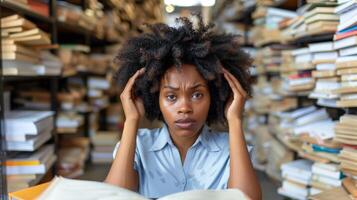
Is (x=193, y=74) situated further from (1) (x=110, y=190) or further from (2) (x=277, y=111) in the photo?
(2) (x=277, y=111)

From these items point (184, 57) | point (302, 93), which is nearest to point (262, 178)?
point (302, 93)

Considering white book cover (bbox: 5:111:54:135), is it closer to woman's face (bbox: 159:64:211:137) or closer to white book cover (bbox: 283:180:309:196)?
woman's face (bbox: 159:64:211:137)

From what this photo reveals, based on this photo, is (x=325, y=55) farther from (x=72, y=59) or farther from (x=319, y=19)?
(x=72, y=59)

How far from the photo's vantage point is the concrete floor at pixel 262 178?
97.1 inches

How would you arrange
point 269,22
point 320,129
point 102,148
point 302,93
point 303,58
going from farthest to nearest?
point 102,148, point 269,22, point 302,93, point 303,58, point 320,129

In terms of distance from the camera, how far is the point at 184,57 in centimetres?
114

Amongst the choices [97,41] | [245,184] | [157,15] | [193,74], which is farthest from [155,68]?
[157,15]

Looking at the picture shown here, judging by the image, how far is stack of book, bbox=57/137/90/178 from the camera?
2.69 meters

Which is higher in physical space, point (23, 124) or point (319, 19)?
point (319, 19)

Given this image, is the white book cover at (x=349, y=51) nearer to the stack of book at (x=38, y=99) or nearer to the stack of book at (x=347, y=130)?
the stack of book at (x=347, y=130)

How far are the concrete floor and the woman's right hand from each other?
3.79ft

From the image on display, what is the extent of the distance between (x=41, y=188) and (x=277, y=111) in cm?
219

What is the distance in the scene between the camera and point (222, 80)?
3.96 feet

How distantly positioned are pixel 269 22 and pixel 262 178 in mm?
1316
